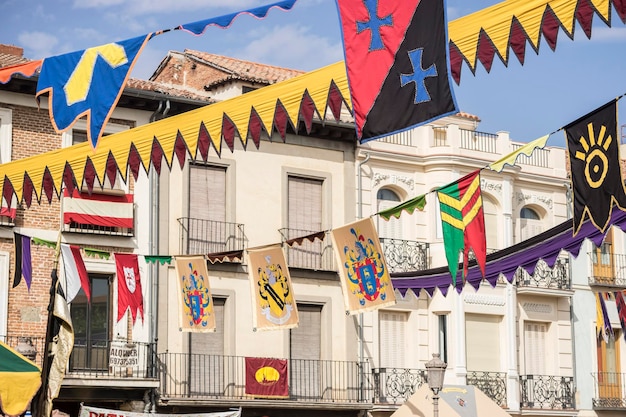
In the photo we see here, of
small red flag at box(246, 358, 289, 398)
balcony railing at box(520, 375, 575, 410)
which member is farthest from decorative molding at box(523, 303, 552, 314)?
small red flag at box(246, 358, 289, 398)

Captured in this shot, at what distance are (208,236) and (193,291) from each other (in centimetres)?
→ 652

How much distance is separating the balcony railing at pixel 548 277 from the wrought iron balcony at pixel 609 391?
287 centimetres

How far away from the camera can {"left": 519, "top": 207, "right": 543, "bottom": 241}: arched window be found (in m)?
34.0

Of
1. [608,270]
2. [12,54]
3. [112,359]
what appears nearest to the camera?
[112,359]

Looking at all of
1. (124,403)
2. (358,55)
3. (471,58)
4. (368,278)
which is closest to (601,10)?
(471,58)

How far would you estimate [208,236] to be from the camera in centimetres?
2906

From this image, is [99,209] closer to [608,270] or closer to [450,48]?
[608,270]

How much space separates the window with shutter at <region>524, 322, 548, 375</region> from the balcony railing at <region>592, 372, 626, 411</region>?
167 centimetres

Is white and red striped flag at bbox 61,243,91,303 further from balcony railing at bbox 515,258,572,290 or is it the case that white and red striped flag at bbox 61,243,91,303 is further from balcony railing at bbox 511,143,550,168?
balcony railing at bbox 511,143,550,168

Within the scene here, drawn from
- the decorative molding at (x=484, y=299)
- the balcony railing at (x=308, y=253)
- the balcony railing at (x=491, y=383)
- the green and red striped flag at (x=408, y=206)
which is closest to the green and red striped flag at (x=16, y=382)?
the green and red striped flag at (x=408, y=206)

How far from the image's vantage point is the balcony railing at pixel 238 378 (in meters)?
28.2

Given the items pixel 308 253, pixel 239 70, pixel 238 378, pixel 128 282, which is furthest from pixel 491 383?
pixel 128 282

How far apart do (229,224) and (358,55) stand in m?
17.6

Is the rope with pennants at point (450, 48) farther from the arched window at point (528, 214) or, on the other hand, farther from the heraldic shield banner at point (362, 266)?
the arched window at point (528, 214)
